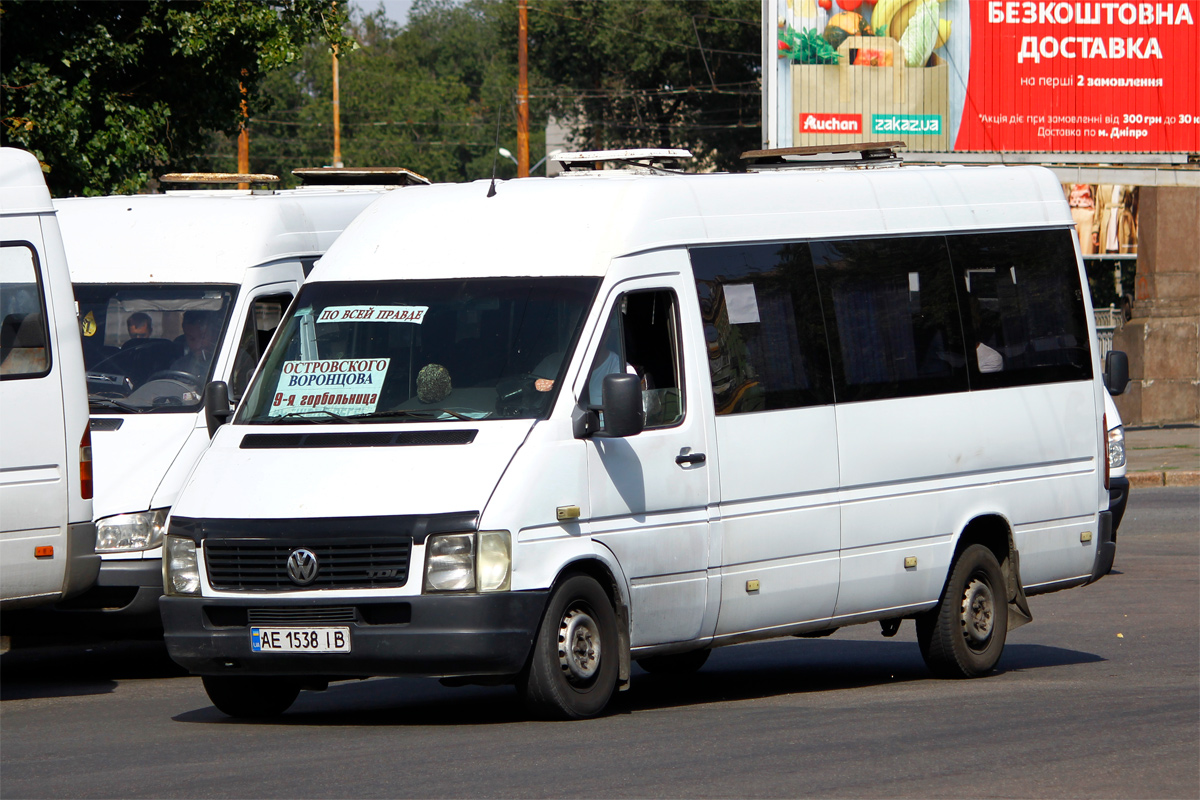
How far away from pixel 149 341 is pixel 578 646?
401 centimetres

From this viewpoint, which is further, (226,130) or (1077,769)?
(226,130)

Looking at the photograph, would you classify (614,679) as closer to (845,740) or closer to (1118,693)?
(845,740)

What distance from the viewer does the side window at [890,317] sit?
975 centimetres

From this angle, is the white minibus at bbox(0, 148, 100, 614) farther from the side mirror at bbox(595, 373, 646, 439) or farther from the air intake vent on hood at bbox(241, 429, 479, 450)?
the side mirror at bbox(595, 373, 646, 439)

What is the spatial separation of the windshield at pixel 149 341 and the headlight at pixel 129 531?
710 millimetres

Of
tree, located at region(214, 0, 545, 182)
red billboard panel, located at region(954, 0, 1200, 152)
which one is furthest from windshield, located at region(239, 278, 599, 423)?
tree, located at region(214, 0, 545, 182)

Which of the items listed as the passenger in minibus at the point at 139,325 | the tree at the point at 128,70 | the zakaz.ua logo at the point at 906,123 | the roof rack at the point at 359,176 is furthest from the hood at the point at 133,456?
the zakaz.ua logo at the point at 906,123

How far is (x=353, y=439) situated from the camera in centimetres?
820

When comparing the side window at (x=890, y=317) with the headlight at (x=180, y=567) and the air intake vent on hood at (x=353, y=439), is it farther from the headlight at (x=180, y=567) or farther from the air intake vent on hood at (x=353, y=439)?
the headlight at (x=180, y=567)

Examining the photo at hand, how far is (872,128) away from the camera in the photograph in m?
28.0

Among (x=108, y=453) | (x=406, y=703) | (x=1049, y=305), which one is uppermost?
(x=1049, y=305)

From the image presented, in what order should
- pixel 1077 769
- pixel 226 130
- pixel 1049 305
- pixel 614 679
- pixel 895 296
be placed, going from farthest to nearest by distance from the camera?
pixel 226 130 → pixel 1049 305 → pixel 895 296 → pixel 614 679 → pixel 1077 769

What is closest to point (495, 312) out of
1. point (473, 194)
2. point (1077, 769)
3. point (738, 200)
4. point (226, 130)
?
point (473, 194)

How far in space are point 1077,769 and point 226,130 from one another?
1405 cm
